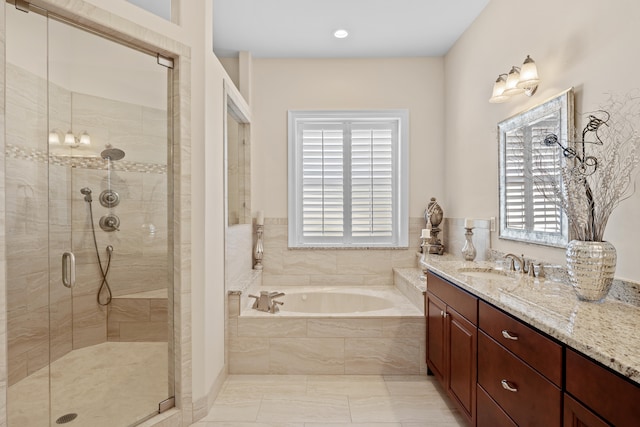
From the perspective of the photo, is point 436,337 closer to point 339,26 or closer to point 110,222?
point 110,222

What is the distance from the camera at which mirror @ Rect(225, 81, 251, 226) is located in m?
3.24

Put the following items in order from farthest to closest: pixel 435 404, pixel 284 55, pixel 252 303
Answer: pixel 284 55 → pixel 252 303 → pixel 435 404

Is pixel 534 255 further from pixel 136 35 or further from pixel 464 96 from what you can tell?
pixel 136 35

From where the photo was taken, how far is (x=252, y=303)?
3.18 meters

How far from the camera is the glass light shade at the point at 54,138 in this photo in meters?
1.73

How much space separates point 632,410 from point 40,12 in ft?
8.63

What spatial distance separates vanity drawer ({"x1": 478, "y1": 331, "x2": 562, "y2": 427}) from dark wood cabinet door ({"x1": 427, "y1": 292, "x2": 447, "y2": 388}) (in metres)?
0.57

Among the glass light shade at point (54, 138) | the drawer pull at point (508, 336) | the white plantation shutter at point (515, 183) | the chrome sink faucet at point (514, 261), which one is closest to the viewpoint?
the drawer pull at point (508, 336)

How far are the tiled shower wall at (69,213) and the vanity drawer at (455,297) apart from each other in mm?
1712

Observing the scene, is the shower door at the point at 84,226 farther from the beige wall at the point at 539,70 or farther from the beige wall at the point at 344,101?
the beige wall at the point at 539,70

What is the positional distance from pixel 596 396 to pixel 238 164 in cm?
325

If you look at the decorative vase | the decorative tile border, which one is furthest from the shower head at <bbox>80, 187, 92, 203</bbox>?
the decorative vase

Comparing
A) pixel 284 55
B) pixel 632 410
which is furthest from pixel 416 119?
pixel 632 410

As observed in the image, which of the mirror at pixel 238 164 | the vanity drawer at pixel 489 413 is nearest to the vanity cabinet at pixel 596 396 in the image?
the vanity drawer at pixel 489 413
